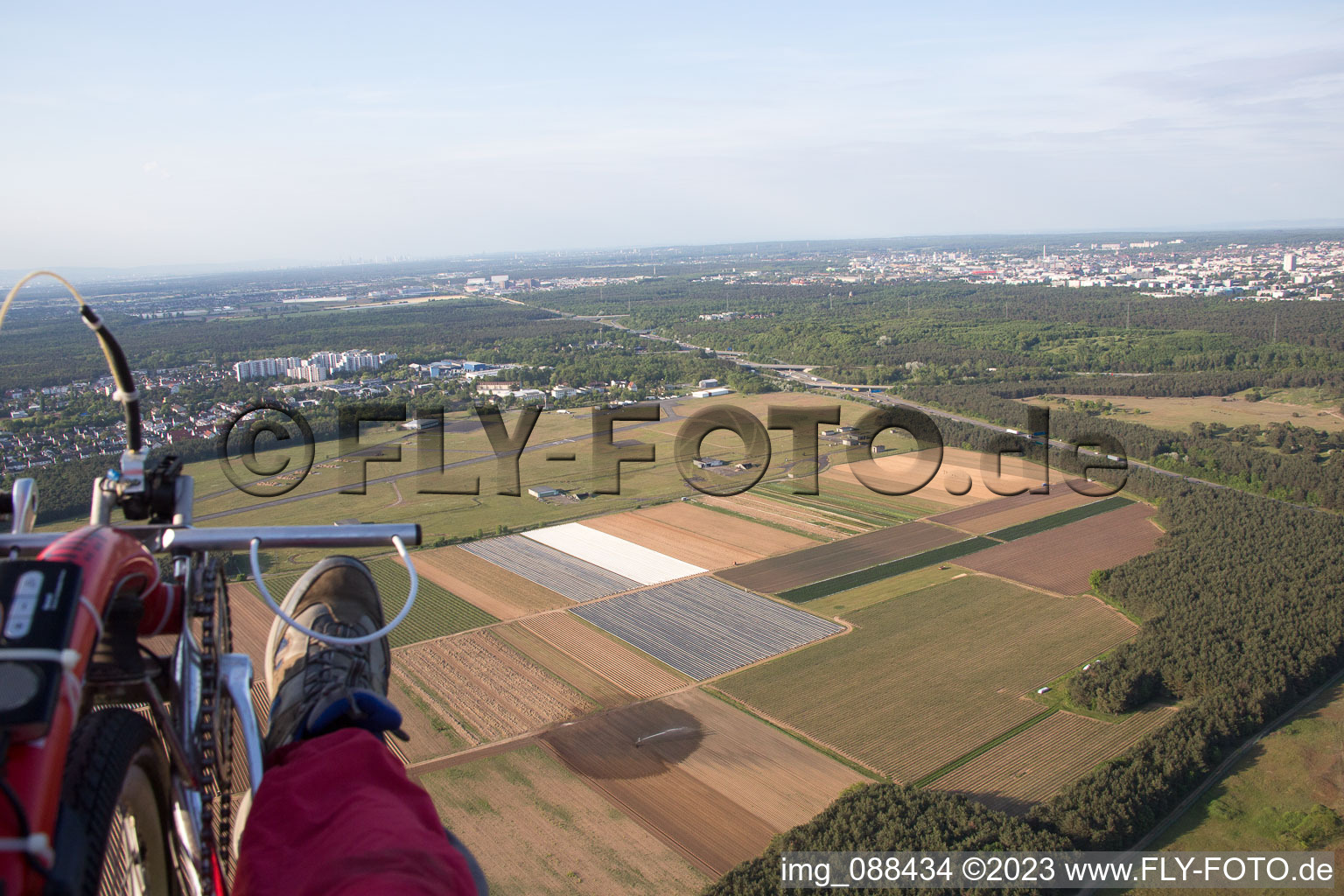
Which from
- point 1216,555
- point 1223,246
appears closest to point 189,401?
point 1216,555

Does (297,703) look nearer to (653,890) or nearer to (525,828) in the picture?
(653,890)

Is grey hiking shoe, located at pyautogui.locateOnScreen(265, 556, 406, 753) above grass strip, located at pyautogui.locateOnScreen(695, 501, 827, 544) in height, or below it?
above

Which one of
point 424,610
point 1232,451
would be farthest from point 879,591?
point 1232,451

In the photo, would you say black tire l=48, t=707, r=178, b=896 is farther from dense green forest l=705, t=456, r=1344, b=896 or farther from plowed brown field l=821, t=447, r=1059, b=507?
plowed brown field l=821, t=447, r=1059, b=507

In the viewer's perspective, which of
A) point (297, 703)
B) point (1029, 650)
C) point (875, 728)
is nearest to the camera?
point (297, 703)

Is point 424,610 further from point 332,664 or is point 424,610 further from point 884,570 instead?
point 332,664

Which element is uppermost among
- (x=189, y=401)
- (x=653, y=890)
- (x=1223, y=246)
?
(x=1223, y=246)

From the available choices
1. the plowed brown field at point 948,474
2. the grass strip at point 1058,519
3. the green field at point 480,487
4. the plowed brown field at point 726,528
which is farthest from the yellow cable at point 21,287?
the plowed brown field at point 948,474

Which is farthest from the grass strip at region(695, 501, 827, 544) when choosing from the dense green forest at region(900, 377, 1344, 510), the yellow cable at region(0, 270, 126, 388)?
the yellow cable at region(0, 270, 126, 388)
